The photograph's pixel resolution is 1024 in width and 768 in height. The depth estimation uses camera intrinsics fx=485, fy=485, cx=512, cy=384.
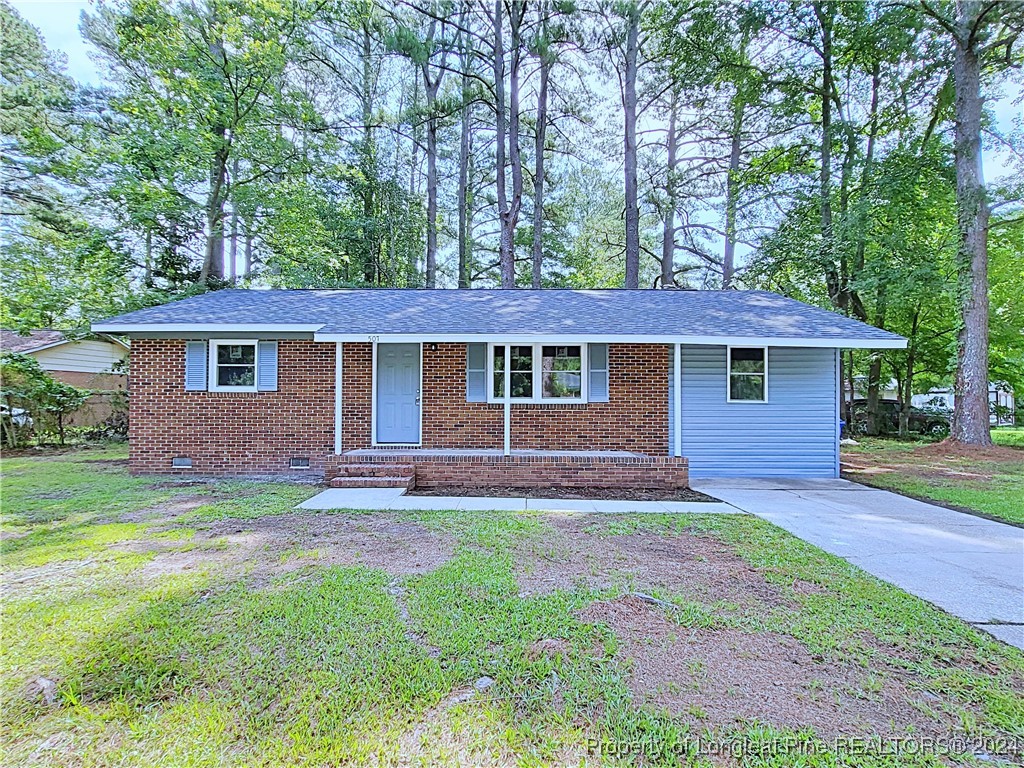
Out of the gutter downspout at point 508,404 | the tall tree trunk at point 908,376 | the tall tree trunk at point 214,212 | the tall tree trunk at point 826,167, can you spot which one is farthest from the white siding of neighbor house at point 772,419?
the tall tree trunk at point 214,212

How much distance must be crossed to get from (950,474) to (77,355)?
2665 centimetres

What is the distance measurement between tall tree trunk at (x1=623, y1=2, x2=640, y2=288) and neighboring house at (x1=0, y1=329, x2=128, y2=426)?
702 inches

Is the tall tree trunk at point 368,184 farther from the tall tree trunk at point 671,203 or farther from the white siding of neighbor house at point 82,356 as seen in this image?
the tall tree trunk at point 671,203

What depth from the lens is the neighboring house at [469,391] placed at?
Result: 8977mm

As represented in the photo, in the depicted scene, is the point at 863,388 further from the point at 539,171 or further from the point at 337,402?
the point at 337,402

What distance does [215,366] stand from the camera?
910 cm

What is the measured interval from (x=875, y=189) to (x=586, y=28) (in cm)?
1122

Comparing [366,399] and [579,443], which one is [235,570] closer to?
[366,399]

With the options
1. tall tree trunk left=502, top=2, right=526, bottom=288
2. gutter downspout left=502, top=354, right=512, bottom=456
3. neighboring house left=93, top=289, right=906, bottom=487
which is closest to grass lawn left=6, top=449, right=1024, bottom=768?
gutter downspout left=502, top=354, right=512, bottom=456

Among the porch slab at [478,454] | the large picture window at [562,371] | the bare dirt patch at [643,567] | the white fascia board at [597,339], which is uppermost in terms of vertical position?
the white fascia board at [597,339]

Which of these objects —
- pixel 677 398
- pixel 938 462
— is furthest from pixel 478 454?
pixel 938 462

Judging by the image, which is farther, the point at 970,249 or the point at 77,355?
the point at 77,355

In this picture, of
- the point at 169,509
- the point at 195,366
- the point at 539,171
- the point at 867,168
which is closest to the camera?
the point at 169,509

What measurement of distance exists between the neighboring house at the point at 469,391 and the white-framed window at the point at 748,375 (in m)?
0.03
